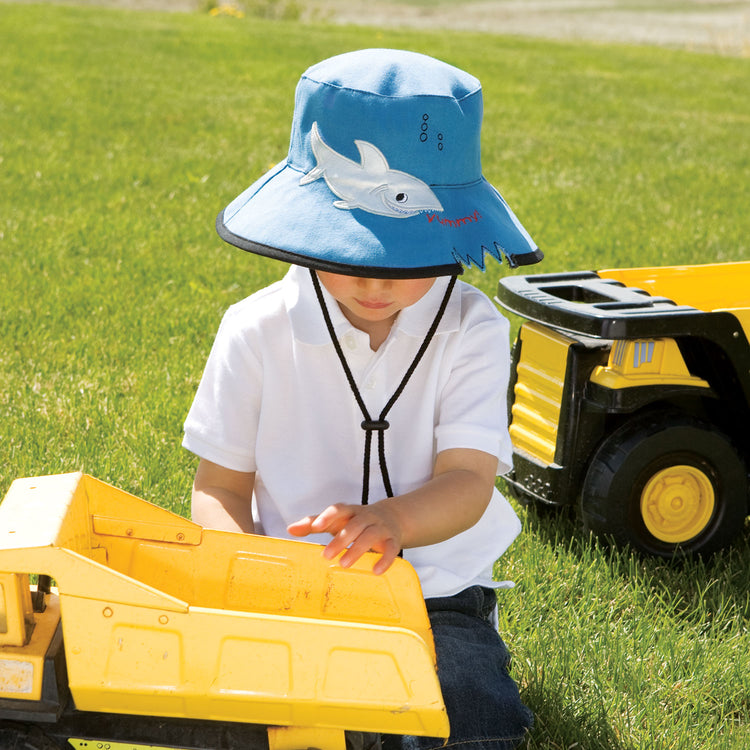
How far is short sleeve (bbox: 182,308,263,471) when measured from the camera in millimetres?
1880

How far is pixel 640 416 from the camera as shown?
8.04ft

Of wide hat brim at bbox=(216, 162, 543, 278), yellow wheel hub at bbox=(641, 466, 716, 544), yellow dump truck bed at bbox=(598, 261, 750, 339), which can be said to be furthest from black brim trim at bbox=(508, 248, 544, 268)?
yellow dump truck bed at bbox=(598, 261, 750, 339)

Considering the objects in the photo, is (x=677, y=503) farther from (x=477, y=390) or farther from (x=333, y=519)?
(x=333, y=519)

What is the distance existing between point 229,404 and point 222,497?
17 cm

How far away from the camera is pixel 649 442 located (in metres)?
2.40

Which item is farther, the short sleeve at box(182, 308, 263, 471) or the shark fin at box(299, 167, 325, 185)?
the short sleeve at box(182, 308, 263, 471)

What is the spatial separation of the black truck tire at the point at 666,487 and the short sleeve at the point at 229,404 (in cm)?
89

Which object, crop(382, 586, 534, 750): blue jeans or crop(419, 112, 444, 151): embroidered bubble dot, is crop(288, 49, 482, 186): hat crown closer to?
crop(419, 112, 444, 151): embroidered bubble dot

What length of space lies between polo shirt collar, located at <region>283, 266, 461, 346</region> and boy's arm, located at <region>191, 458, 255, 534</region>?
0.29 meters

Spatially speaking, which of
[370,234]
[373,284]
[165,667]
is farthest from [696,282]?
[165,667]

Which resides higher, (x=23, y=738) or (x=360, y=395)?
(x=360, y=395)

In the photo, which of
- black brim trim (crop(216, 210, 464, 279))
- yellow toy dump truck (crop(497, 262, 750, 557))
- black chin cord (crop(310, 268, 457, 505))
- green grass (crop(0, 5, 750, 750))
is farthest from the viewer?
yellow toy dump truck (crop(497, 262, 750, 557))

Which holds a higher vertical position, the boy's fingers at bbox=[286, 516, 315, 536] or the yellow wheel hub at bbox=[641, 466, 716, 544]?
the boy's fingers at bbox=[286, 516, 315, 536]

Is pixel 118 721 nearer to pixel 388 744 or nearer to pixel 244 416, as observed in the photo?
pixel 388 744
